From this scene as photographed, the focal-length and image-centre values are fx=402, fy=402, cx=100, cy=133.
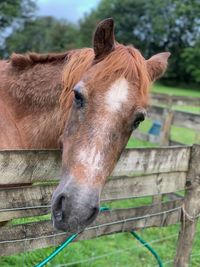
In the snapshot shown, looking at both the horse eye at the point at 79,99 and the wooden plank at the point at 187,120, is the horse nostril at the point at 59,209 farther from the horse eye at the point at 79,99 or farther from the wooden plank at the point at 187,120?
the wooden plank at the point at 187,120

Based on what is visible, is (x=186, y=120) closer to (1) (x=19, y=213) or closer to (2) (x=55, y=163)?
(2) (x=55, y=163)

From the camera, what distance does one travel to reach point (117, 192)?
11.3ft

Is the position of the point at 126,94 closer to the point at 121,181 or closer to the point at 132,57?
the point at 132,57

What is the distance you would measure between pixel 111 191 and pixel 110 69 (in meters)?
1.17

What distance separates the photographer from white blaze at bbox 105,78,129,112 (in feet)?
8.29

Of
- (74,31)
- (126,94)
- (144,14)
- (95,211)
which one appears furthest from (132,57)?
(144,14)

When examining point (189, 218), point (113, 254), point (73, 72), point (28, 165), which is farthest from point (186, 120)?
point (28, 165)

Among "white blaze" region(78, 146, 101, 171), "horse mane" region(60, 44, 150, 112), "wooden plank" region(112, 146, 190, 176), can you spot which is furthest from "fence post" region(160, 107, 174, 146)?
"white blaze" region(78, 146, 101, 171)

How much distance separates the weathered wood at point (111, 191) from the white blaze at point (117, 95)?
0.90 metres

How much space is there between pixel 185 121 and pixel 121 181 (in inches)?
227

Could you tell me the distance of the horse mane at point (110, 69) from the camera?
269 centimetres

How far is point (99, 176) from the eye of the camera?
2.37 m

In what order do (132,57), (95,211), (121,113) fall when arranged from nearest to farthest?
(95,211) < (121,113) < (132,57)

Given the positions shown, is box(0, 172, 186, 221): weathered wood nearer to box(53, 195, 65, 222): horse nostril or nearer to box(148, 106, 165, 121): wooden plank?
box(53, 195, 65, 222): horse nostril
